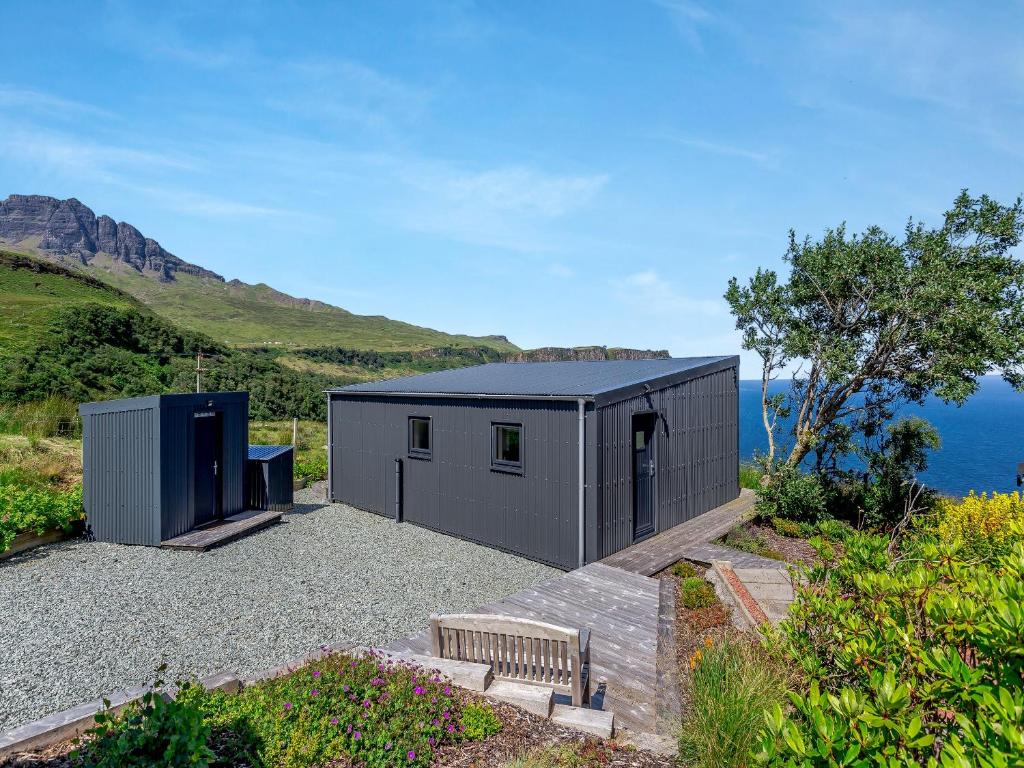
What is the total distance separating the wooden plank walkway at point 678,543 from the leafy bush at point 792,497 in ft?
1.69

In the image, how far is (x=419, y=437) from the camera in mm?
11922

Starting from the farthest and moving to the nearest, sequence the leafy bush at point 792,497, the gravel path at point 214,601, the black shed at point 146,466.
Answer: the leafy bush at point 792,497 < the black shed at point 146,466 < the gravel path at point 214,601

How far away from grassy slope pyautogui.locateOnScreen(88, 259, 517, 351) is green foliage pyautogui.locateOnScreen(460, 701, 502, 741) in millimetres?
69560

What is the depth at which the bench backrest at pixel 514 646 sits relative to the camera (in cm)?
435

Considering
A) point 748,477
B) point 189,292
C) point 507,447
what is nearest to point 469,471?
point 507,447

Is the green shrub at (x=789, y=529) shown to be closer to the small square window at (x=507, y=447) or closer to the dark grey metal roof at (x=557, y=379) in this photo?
the dark grey metal roof at (x=557, y=379)

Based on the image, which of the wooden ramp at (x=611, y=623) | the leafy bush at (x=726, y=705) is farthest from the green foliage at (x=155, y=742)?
the leafy bush at (x=726, y=705)

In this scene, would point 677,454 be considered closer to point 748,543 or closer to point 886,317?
point 748,543

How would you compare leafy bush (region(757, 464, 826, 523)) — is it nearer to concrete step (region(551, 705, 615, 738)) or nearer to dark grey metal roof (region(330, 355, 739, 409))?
dark grey metal roof (region(330, 355, 739, 409))

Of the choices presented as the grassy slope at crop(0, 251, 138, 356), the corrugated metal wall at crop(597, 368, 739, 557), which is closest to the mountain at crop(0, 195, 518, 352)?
the grassy slope at crop(0, 251, 138, 356)

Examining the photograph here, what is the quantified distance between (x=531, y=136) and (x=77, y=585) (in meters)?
11.5

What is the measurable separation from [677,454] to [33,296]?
46747 millimetres

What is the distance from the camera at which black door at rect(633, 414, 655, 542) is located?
9805 mm

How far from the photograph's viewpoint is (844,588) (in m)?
3.75
